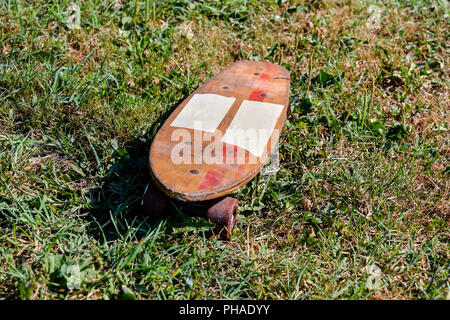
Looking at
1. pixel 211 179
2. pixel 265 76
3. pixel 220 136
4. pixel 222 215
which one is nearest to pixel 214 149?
pixel 220 136

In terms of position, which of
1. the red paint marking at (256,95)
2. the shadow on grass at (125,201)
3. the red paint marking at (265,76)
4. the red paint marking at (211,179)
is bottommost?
the shadow on grass at (125,201)

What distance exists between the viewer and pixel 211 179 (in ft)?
7.40

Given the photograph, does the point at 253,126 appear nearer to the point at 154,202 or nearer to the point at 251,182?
the point at 251,182

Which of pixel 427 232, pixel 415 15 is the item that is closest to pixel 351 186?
pixel 427 232

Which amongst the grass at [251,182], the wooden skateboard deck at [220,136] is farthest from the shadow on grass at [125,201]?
the wooden skateboard deck at [220,136]

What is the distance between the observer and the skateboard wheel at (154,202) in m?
2.41

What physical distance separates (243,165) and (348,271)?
0.73 metres

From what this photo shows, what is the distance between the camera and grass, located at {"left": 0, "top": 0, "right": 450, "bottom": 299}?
225 cm

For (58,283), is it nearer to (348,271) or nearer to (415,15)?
(348,271)

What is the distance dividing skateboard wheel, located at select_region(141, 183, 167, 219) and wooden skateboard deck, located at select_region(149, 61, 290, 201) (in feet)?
0.58

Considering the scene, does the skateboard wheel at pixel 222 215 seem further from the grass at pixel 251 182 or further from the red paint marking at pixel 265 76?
the red paint marking at pixel 265 76

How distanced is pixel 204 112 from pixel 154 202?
0.61 metres

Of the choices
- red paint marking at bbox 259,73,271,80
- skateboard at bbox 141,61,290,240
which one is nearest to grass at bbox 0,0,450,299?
skateboard at bbox 141,61,290,240

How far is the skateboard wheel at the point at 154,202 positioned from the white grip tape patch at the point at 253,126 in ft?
1.43
